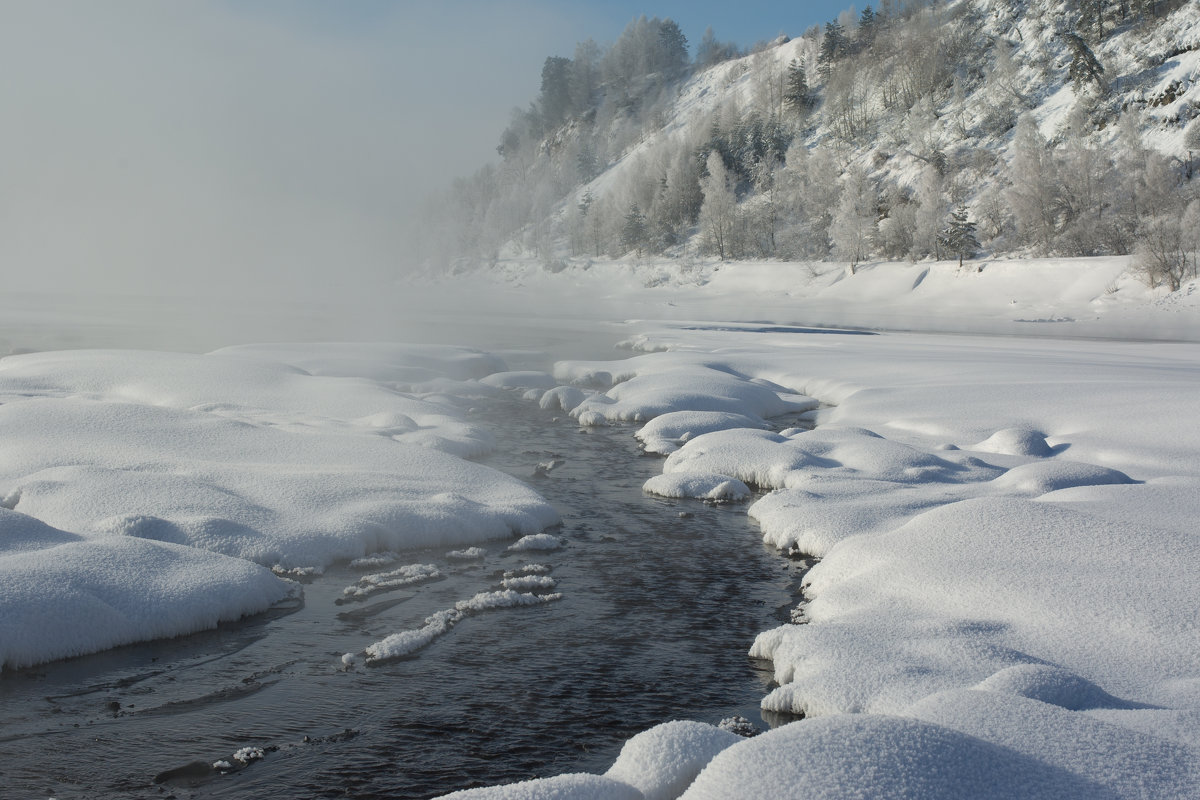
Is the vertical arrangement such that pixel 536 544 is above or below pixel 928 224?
below

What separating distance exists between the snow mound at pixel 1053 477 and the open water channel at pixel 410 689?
12.8 ft

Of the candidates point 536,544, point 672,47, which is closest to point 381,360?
point 536,544

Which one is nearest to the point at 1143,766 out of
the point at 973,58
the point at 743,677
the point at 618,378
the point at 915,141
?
the point at 743,677

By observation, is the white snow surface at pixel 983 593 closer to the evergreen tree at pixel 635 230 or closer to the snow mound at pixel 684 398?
the snow mound at pixel 684 398

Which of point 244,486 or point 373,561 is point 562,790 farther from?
point 244,486

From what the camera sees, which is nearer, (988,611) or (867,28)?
(988,611)

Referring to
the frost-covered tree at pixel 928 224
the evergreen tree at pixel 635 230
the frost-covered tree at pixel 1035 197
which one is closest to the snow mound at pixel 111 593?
the frost-covered tree at pixel 1035 197

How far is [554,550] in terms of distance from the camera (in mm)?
10766

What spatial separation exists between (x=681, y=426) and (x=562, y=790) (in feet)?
44.2

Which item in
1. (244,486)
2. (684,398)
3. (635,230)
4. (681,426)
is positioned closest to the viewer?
(244,486)

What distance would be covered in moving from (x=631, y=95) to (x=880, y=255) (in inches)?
3704

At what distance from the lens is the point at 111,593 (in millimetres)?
7684

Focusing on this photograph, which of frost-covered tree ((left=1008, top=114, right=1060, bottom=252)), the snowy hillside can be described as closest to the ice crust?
the snowy hillside

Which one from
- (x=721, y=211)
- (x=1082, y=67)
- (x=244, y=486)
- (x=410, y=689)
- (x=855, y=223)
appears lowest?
(x=410, y=689)
